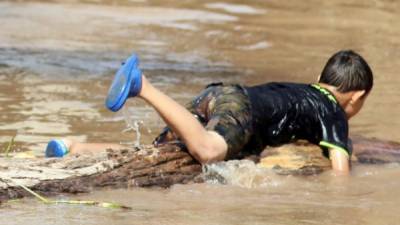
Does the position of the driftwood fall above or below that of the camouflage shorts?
below

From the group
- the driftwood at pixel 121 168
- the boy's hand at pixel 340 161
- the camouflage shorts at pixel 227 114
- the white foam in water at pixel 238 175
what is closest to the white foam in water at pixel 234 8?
the camouflage shorts at pixel 227 114

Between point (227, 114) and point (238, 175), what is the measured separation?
0.40m

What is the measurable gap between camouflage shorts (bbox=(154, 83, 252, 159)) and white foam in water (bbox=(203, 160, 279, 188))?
8cm

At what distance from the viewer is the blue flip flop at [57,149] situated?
17.7 ft

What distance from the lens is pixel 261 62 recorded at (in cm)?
1055

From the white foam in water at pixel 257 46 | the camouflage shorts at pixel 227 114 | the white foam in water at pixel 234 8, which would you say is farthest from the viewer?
the white foam in water at pixel 234 8

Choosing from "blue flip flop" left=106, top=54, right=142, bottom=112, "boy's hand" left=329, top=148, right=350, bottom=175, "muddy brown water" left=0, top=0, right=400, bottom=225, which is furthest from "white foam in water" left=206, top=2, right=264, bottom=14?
"blue flip flop" left=106, top=54, right=142, bottom=112

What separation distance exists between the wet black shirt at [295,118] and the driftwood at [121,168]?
10cm

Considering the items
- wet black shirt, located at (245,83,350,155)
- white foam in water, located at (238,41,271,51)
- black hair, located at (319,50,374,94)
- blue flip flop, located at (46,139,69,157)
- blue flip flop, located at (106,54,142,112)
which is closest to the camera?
blue flip flop, located at (106,54,142,112)

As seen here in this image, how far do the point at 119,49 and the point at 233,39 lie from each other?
173cm

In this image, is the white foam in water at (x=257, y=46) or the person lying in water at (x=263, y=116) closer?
the person lying in water at (x=263, y=116)

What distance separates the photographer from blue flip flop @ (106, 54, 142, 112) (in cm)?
477

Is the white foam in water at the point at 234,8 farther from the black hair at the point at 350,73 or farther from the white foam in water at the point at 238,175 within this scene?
the white foam in water at the point at 238,175

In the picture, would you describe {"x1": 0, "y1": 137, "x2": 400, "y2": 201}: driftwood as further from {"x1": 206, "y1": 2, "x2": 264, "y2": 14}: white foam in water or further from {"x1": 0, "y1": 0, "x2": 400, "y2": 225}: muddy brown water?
{"x1": 206, "y1": 2, "x2": 264, "y2": 14}: white foam in water
